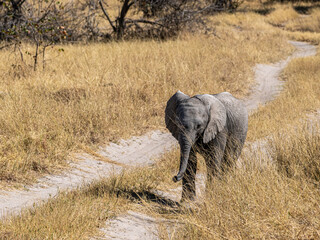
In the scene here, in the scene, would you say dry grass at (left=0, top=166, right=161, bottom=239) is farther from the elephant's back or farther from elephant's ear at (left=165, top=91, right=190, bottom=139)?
the elephant's back

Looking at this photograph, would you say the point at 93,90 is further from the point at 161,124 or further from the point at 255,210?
the point at 255,210

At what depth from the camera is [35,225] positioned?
3867 millimetres

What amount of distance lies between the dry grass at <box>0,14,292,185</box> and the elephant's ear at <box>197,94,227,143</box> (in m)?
2.57

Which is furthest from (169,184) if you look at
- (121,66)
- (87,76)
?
(121,66)

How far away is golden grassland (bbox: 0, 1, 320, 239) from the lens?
3785 mm

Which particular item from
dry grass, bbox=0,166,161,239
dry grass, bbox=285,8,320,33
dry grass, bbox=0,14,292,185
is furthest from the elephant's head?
dry grass, bbox=285,8,320,33

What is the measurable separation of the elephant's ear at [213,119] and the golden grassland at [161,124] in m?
0.49

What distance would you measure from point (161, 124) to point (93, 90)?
1552 mm

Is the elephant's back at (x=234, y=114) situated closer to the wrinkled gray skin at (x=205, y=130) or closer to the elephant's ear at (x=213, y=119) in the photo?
the wrinkled gray skin at (x=205, y=130)

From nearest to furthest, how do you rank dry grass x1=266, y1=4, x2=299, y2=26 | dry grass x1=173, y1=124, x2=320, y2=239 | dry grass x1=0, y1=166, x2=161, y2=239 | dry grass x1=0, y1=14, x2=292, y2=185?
dry grass x1=173, y1=124, x2=320, y2=239 < dry grass x1=0, y1=166, x2=161, y2=239 < dry grass x1=0, y1=14, x2=292, y2=185 < dry grass x1=266, y1=4, x2=299, y2=26

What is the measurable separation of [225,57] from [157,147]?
692 centimetres

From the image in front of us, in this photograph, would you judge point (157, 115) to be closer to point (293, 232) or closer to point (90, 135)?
point (90, 135)

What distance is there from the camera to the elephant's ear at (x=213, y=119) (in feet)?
14.8

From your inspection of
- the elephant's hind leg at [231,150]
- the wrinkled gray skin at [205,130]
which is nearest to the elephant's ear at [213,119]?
the wrinkled gray skin at [205,130]
